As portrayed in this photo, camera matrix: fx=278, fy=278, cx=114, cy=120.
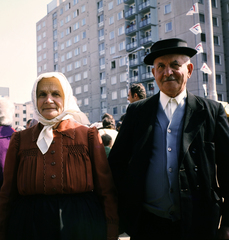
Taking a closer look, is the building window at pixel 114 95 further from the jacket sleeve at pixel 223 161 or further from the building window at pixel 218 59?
the jacket sleeve at pixel 223 161

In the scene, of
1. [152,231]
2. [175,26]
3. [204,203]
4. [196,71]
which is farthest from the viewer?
[175,26]

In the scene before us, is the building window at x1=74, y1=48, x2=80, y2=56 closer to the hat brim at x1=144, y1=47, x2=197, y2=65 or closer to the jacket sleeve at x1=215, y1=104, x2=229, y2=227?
the hat brim at x1=144, y1=47, x2=197, y2=65

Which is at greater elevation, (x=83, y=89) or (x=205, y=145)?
(x=83, y=89)

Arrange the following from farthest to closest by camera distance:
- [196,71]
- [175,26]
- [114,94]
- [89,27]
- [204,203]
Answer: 1. [89,27]
2. [114,94]
3. [175,26]
4. [196,71]
5. [204,203]

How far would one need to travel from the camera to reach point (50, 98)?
8.74 feet

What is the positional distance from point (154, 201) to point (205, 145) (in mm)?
664

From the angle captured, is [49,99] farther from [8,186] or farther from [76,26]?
[76,26]

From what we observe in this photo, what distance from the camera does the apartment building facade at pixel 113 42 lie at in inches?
1241

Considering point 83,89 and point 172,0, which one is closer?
point 172,0

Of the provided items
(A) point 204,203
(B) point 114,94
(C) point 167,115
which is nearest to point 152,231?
(A) point 204,203

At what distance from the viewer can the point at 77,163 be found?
2.52 m

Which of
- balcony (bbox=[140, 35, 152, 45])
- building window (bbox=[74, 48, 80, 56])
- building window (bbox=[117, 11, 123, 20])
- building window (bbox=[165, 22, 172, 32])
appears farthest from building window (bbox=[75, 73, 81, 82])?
building window (bbox=[165, 22, 172, 32])

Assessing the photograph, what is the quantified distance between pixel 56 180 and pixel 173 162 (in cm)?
103

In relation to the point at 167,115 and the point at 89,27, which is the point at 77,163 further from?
the point at 89,27
